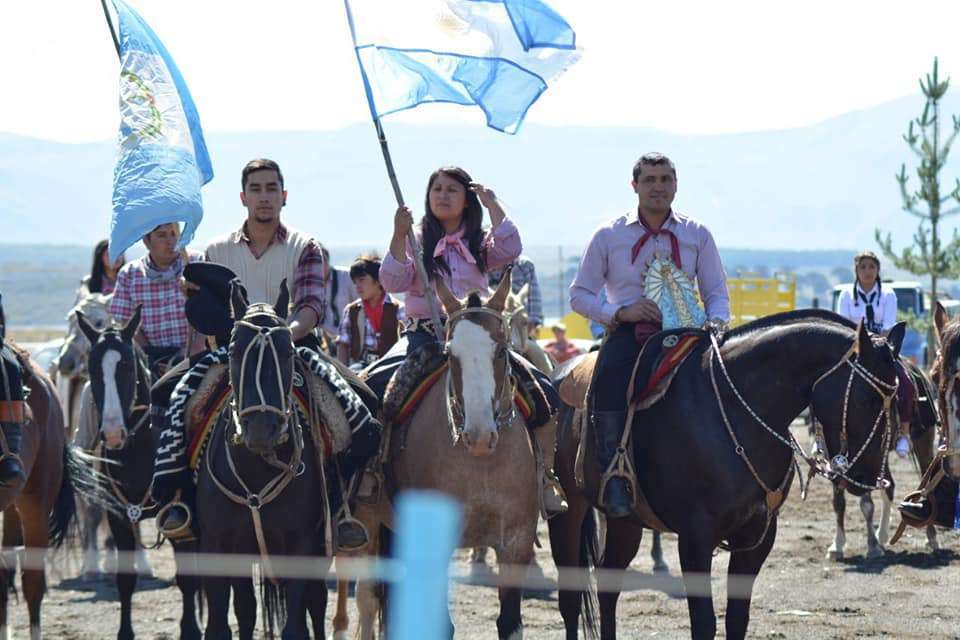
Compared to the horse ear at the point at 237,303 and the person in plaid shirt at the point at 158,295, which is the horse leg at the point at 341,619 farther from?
the horse ear at the point at 237,303

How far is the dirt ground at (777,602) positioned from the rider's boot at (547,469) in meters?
2.02

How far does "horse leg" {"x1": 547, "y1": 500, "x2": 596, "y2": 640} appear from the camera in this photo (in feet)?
29.5

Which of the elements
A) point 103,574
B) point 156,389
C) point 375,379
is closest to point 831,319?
point 375,379

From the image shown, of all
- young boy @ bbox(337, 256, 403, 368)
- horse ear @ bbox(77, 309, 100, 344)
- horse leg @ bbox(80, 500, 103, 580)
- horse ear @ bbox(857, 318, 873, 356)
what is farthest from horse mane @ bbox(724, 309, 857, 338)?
horse leg @ bbox(80, 500, 103, 580)

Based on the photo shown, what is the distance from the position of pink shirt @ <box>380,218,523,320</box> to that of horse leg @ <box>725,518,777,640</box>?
1.95m

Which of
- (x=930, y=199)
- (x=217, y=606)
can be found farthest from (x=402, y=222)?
(x=930, y=199)

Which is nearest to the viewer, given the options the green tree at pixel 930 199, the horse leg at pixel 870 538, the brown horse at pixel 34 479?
the brown horse at pixel 34 479

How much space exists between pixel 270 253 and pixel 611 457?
7.16 feet

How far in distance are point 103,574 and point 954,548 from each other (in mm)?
7254

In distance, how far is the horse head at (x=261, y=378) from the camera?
22.9 feet

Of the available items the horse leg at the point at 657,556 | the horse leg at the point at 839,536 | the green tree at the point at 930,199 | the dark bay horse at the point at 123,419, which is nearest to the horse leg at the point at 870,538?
the horse leg at the point at 839,536

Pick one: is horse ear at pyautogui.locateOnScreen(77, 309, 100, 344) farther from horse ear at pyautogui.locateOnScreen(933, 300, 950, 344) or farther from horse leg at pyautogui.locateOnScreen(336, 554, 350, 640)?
horse ear at pyautogui.locateOnScreen(933, 300, 950, 344)

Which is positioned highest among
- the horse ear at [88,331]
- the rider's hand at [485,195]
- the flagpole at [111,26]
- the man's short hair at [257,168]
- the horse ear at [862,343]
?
the flagpole at [111,26]

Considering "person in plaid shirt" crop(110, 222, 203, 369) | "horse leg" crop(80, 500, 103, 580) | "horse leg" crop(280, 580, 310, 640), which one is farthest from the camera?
"horse leg" crop(80, 500, 103, 580)
